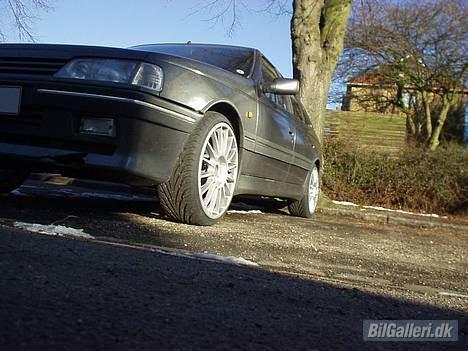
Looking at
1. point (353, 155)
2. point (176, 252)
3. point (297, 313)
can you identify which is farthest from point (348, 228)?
point (353, 155)

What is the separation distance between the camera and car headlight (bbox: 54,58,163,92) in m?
3.90

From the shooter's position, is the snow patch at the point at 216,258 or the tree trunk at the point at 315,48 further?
the tree trunk at the point at 315,48

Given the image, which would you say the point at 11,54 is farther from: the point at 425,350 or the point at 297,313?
the point at 425,350

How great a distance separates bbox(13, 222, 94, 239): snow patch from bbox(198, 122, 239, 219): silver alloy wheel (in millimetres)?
955

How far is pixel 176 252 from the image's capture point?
3.35 m

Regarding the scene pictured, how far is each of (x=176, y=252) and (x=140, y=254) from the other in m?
0.31

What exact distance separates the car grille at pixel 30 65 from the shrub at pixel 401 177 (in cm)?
790

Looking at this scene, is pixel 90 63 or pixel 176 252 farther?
pixel 90 63

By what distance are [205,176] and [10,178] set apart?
6.19 feet

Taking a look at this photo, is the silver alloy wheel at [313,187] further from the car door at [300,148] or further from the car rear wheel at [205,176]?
the car rear wheel at [205,176]

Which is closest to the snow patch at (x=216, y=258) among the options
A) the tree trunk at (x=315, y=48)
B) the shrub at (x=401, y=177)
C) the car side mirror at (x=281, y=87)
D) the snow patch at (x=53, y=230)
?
the snow patch at (x=53, y=230)

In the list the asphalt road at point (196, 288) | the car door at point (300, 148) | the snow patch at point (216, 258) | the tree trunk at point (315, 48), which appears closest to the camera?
the asphalt road at point (196, 288)

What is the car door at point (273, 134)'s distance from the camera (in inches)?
209

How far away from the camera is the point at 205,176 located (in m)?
4.48
